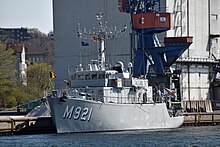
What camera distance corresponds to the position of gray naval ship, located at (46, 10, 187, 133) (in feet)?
179

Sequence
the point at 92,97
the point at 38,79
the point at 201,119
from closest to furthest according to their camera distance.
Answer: the point at 92,97 < the point at 201,119 < the point at 38,79

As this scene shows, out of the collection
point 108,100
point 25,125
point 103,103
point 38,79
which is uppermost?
point 108,100

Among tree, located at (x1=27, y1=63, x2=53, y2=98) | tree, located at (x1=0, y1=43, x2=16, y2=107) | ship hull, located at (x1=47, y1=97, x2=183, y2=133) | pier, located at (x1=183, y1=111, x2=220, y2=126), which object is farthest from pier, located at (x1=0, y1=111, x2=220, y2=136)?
tree, located at (x1=27, y1=63, x2=53, y2=98)

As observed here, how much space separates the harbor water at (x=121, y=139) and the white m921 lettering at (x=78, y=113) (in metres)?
1.39

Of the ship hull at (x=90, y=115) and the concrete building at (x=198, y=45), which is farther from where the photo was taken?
the concrete building at (x=198, y=45)

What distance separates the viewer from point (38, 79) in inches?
4422

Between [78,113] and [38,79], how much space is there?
192 ft

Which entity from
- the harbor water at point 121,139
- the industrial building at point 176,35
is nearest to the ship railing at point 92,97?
the harbor water at point 121,139

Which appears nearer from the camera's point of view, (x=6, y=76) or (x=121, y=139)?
(x=121, y=139)

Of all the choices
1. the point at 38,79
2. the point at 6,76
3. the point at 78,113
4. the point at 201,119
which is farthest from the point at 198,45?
the point at 78,113

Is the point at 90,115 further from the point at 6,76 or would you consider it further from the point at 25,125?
the point at 6,76

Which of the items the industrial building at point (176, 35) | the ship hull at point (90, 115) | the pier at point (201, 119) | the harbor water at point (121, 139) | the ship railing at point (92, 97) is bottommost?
the pier at point (201, 119)

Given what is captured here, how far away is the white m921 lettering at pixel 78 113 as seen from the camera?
5434 centimetres

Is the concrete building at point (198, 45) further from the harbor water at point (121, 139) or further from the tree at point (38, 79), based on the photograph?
the tree at point (38, 79)
